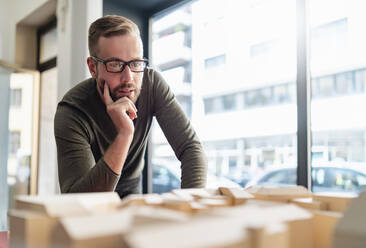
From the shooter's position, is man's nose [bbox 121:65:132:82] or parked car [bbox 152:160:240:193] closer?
man's nose [bbox 121:65:132:82]

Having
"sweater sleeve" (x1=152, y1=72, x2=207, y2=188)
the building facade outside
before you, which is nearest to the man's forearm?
"sweater sleeve" (x1=152, y1=72, x2=207, y2=188)

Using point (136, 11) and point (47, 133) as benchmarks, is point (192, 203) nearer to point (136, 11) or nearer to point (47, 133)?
point (136, 11)

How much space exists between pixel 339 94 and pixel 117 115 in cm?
179

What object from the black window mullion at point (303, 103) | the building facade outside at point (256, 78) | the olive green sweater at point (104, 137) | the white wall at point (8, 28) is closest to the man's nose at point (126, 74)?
the olive green sweater at point (104, 137)

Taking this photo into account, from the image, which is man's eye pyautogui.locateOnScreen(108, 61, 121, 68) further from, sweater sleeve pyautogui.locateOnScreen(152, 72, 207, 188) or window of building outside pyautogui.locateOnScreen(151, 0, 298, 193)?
window of building outside pyautogui.locateOnScreen(151, 0, 298, 193)

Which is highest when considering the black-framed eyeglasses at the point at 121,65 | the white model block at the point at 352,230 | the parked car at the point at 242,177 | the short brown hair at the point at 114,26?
the short brown hair at the point at 114,26

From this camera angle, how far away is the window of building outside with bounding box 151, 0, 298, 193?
2.90 m

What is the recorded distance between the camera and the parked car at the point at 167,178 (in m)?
3.10

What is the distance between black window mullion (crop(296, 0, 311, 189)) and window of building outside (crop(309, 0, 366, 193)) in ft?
0.49

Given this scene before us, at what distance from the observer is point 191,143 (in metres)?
1.05

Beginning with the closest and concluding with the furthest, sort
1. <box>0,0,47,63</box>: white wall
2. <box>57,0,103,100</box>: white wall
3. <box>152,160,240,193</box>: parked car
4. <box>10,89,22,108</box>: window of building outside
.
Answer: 1. <box>57,0,103,100</box>: white wall
2. <box>152,160,240,193</box>: parked car
3. <box>10,89,22,108</box>: window of building outside
4. <box>0,0,47,63</box>: white wall

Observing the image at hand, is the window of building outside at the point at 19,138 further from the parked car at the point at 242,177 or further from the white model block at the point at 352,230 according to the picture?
the white model block at the point at 352,230

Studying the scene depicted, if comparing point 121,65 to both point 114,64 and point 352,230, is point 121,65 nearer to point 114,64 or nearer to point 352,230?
point 114,64

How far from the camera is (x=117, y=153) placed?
900 mm
